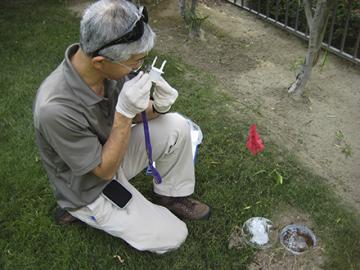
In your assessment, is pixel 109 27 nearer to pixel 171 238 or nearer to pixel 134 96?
pixel 134 96

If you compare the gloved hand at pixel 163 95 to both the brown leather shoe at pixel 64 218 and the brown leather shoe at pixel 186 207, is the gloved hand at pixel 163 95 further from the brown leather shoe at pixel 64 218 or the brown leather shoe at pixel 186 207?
the brown leather shoe at pixel 64 218

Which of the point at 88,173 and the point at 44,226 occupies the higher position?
the point at 88,173

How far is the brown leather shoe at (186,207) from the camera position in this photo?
8.93ft

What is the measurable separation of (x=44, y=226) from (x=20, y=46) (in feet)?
8.28

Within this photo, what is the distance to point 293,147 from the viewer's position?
3234mm

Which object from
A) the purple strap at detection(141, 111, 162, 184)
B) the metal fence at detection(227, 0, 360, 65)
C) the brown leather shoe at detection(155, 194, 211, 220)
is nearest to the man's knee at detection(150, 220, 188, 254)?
the brown leather shoe at detection(155, 194, 211, 220)

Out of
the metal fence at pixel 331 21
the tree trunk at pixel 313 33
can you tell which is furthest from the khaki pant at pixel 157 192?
the metal fence at pixel 331 21

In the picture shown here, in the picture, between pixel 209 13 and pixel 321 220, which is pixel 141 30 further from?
pixel 209 13

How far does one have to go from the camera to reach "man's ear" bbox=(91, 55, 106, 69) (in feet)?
6.35

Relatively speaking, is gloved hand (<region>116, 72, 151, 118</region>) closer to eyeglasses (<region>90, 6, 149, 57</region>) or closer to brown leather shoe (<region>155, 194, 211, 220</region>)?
eyeglasses (<region>90, 6, 149, 57</region>)

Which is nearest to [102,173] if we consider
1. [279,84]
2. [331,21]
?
[279,84]

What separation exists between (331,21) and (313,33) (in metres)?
1.02

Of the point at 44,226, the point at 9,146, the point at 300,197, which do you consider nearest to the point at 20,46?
the point at 9,146

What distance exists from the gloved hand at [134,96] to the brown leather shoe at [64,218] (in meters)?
0.92
